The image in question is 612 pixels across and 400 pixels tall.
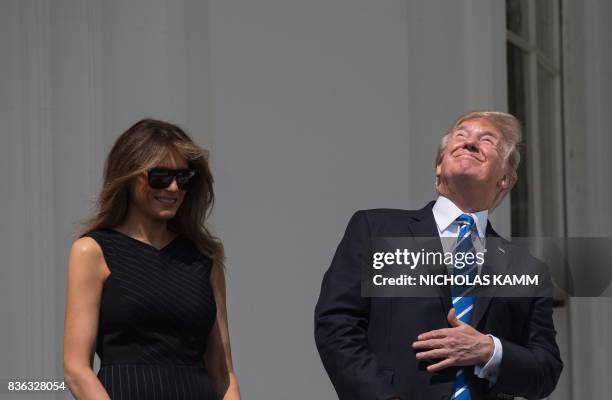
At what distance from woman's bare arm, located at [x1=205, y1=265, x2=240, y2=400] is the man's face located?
0.73m

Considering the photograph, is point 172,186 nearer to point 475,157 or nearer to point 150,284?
point 150,284

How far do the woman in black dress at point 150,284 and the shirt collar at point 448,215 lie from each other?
646mm

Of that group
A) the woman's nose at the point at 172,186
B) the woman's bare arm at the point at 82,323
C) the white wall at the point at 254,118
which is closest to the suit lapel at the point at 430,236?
the woman's nose at the point at 172,186

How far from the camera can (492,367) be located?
3.70 metres

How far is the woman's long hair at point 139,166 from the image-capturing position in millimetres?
3688

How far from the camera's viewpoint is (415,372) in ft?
12.2

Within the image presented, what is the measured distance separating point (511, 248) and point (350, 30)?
1.98m

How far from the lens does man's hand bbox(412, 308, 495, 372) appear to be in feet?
12.1

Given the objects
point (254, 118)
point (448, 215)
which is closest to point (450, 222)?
point (448, 215)

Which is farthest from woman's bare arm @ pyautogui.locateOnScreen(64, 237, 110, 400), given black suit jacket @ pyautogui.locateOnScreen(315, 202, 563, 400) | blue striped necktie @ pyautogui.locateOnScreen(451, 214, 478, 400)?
blue striped necktie @ pyautogui.locateOnScreen(451, 214, 478, 400)

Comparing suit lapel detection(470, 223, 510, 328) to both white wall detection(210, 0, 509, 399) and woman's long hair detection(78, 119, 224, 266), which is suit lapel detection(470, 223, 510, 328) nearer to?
woman's long hair detection(78, 119, 224, 266)

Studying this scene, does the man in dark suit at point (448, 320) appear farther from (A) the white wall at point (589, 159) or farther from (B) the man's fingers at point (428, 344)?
(A) the white wall at point (589, 159)

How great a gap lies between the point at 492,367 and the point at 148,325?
95 cm

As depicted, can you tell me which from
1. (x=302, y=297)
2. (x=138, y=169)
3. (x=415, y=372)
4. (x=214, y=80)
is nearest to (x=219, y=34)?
(x=214, y=80)
